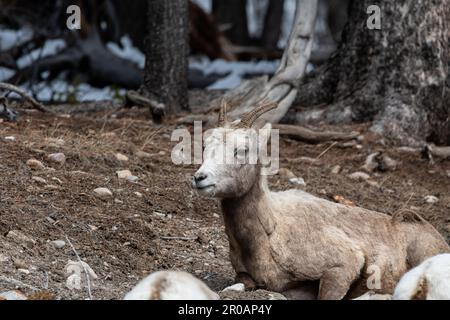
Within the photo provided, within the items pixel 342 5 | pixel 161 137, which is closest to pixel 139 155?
pixel 161 137

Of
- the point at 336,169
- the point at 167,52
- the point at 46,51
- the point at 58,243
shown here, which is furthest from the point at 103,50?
the point at 58,243

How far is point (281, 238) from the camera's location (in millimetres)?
7703

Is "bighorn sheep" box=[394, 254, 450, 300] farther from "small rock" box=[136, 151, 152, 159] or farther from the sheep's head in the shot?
"small rock" box=[136, 151, 152, 159]

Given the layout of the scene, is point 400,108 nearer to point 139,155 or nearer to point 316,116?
point 316,116

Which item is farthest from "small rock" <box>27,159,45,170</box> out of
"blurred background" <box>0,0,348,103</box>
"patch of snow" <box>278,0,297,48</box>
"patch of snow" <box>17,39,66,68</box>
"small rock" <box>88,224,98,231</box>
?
"patch of snow" <box>278,0,297,48</box>

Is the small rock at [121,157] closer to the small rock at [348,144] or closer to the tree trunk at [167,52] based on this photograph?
the tree trunk at [167,52]

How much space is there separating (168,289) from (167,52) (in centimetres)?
629

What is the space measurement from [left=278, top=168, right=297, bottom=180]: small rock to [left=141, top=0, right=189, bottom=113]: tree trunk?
1.80m

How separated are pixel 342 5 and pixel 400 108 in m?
18.0

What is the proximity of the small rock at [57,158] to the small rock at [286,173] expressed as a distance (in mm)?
2141

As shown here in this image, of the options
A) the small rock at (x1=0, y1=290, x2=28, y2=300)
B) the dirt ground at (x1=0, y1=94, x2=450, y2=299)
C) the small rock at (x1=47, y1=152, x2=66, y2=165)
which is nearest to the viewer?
the small rock at (x1=0, y1=290, x2=28, y2=300)

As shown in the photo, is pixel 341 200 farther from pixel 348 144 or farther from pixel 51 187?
pixel 51 187

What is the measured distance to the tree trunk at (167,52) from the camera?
1198 centimetres

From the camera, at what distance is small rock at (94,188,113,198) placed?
940cm
